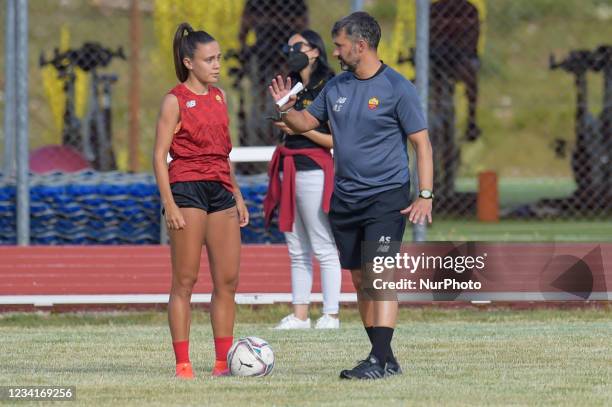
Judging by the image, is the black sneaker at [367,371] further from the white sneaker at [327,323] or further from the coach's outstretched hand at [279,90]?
the white sneaker at [327,323]

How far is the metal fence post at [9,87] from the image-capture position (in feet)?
47.2

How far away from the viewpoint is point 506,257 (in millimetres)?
12219

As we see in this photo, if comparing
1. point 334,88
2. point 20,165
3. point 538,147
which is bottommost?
point 538,147

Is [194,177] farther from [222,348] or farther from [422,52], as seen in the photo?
[422,52]

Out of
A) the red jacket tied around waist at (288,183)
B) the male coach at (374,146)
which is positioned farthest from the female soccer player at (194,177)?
the red jacket tied around waist at (288,183)

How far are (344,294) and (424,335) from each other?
1972 millimetres

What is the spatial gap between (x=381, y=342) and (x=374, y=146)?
40.9 inches

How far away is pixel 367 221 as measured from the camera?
25.8 ft

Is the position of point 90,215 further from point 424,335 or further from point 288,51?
point 424,335

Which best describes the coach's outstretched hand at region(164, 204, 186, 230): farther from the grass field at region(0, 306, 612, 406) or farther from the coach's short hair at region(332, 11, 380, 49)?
the coach's short hair at region(332, 11, 380, 49)

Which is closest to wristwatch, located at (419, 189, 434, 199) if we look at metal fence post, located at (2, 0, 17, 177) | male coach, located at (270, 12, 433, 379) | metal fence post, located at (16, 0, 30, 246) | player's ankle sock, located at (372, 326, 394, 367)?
male coach, located at (270, 12, 433, 379)

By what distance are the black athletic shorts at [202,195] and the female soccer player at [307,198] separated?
277 cm

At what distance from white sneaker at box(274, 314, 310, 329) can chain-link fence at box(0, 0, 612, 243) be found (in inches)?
107

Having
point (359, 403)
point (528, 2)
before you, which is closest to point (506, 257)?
point (359, 403)
